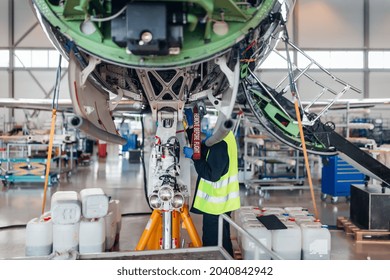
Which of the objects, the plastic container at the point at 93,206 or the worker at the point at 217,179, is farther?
the plastic container at the point at 93,206

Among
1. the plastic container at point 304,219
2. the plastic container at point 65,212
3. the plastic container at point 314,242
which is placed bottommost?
the plastic container at point 314,242

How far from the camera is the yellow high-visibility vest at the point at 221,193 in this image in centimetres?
429

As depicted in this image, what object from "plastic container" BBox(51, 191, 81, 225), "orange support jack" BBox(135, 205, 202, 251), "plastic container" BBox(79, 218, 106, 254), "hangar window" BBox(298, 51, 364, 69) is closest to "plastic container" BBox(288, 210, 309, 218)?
"orange support jack" BBox(135, 205, 202, 251)

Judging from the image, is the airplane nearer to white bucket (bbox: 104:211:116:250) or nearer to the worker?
the worker

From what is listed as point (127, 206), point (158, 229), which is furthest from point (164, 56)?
point (127, 206)

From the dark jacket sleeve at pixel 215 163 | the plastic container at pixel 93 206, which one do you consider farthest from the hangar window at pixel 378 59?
the plastic container at pixel 93 206

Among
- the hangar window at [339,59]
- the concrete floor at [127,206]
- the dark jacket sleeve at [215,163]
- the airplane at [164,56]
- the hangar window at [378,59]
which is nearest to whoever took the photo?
the airplane at [164,56]

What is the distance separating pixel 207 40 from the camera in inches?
98.5

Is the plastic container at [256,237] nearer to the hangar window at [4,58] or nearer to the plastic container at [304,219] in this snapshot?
the plastic container at [304,219]

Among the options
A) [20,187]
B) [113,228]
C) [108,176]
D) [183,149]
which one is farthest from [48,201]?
[183,149]

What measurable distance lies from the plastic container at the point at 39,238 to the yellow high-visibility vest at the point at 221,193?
1.88 meters

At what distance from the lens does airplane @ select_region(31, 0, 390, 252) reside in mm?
2314

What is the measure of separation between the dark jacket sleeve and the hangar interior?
68 centimetres

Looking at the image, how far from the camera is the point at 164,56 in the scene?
2502 mm
